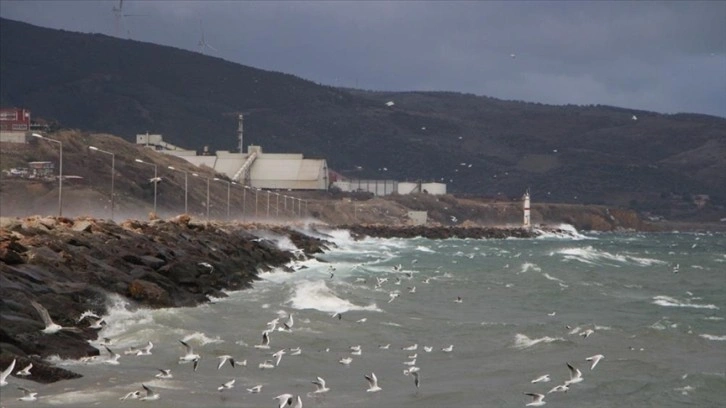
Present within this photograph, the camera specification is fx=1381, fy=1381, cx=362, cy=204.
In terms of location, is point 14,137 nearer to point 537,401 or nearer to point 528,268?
point 528,268

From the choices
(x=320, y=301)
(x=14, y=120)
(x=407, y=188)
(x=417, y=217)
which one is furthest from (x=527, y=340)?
(x=407, y=188)

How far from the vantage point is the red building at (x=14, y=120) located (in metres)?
94.6

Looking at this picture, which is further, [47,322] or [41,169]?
[41,169]

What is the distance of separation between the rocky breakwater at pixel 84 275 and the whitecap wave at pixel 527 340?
5.74m

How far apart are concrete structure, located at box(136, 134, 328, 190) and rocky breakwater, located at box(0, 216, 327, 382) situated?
88.0 metres

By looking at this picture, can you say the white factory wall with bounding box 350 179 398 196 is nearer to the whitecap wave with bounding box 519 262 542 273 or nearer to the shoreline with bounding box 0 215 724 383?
the whitecap wave with bounding box 519 262 542 273

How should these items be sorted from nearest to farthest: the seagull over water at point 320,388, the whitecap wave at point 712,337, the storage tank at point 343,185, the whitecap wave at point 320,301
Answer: the seagull over water at point 320,388
the whitecap wave at point 712,337
the whitecap wave at point 320,301
the storage tank at point 343,185

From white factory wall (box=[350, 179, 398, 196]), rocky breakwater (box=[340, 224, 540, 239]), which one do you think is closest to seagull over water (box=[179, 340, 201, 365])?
rocky breakwater (box=[340, 224, 540, 239])

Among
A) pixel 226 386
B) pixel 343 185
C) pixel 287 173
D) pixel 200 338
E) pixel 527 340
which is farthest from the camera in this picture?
pixel 343 185

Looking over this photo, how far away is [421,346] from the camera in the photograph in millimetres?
20625

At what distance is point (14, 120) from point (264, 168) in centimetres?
3457

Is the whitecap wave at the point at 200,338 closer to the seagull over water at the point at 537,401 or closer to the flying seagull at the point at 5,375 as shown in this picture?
the flying seagull at the point at 5,375

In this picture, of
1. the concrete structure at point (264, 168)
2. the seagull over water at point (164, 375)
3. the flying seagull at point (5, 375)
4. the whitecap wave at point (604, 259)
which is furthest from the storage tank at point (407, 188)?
the flying seagull at point (5, 375)

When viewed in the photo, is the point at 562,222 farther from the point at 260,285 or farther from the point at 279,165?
the point at 260,285
